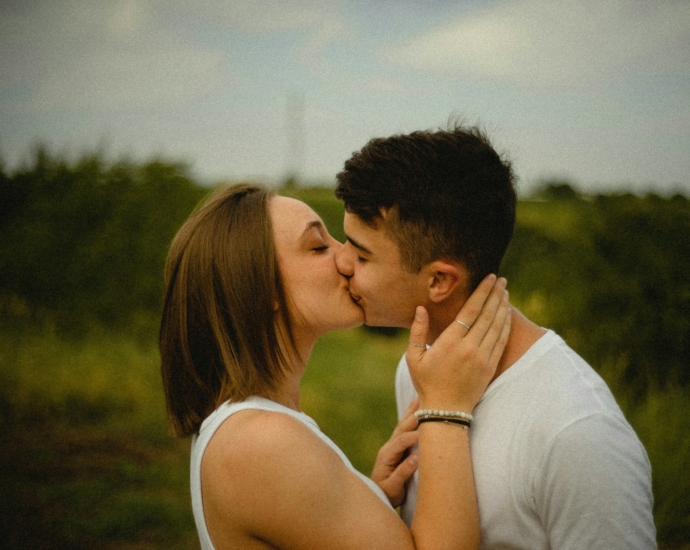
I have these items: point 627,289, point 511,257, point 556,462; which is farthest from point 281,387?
point 511,257

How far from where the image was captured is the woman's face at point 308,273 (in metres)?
2.57

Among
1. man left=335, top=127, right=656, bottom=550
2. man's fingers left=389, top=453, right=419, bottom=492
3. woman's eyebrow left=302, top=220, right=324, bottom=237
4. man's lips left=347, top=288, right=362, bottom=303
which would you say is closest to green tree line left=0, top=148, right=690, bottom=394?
woman's eyebrow left=302, top=220, right=324, bottom=237

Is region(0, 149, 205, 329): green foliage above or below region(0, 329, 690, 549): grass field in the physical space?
above

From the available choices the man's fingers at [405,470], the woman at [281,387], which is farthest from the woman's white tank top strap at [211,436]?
the man's fingers at [405,470]

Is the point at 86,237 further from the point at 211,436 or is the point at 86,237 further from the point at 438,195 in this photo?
the point at 438,195

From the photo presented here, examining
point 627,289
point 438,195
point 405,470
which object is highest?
point 438,195

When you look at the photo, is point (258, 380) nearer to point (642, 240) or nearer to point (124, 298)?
point (642, 240)

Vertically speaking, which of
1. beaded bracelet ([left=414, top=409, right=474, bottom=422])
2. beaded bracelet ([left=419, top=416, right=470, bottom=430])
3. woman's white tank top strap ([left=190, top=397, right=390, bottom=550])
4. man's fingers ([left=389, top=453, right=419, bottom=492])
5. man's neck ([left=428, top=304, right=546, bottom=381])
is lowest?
man's fingers ([left=389, top=453, right=419, bottom=492])

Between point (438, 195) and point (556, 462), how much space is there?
1.08 metres

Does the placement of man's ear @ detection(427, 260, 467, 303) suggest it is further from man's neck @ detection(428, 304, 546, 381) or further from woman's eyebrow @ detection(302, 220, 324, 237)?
woman's eyebrow @ detection(302, 220, 324, 237)

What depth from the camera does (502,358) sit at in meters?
2.30

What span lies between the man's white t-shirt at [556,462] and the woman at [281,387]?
92mm

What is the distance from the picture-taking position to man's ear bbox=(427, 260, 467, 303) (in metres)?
2.37

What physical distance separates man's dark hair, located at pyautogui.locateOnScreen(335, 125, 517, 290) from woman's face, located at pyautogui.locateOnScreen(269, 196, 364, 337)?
30 centimetres
